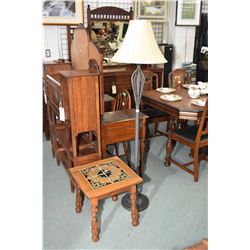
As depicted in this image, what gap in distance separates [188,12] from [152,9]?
630 mm

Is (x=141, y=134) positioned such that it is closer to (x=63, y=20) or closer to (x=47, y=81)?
(x=47, y=81)

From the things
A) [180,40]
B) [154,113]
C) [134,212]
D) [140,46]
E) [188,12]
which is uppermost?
[188,12]

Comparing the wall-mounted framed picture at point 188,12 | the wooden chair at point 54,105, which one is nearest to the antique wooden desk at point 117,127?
the wooden chair at point 54,105

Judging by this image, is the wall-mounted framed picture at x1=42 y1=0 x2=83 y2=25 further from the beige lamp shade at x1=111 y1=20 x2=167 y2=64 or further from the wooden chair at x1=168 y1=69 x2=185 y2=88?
the beige lamp shade at x1=111 y1=20 x2=167 y2=64

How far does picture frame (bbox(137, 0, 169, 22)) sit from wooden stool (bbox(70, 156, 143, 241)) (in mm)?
2673

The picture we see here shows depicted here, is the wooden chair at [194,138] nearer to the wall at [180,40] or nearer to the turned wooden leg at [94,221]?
the turned wooden leg at [94,221]

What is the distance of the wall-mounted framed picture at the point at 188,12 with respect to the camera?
4.04 m

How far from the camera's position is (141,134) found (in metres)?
2.34

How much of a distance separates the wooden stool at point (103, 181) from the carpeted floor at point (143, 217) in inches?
4.6

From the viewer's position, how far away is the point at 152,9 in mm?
3912

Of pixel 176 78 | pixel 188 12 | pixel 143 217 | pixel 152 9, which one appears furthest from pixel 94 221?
pixel 188 12

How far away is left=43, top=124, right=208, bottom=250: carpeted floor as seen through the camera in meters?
1.79

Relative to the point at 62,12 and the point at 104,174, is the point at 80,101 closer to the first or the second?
the point at 104,174

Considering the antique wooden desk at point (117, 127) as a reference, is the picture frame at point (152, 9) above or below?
above
